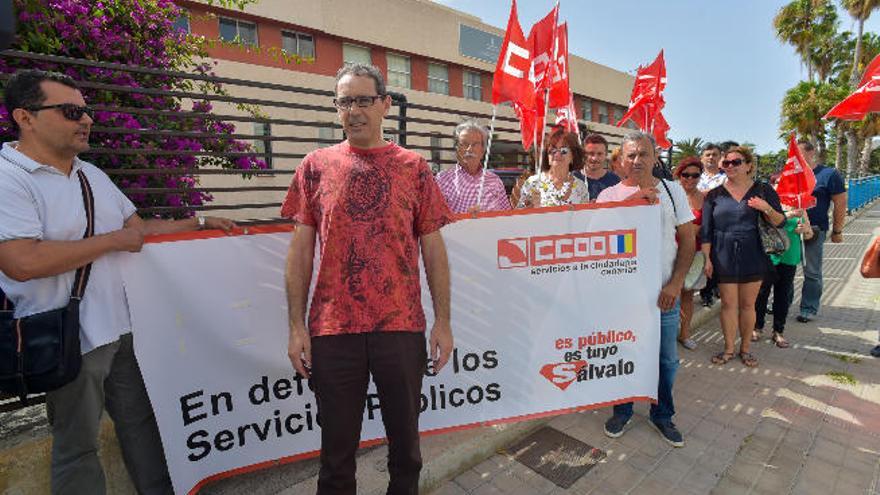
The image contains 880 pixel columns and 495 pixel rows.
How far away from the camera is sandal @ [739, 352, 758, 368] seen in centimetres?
432

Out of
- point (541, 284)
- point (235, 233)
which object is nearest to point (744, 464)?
point (541, 284)

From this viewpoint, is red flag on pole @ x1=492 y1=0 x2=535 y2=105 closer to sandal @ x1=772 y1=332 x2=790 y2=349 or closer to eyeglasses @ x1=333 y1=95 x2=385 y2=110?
eyeglasses @ x1=333 y1=95 x2=385 y2=110

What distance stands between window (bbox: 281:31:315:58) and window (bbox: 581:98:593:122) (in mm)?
17992

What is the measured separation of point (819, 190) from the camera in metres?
5.41

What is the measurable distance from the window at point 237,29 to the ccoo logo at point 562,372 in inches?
645

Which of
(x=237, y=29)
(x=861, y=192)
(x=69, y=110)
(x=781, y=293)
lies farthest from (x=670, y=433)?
(x=861, y=192)

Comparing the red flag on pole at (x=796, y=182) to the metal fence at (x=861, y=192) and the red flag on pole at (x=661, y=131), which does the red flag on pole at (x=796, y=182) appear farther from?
the metal fence at (x=861, y=192)

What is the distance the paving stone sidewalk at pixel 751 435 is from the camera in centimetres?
267

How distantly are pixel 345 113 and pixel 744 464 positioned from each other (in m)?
3.24

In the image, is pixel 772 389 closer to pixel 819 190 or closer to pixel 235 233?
pixel 819 190

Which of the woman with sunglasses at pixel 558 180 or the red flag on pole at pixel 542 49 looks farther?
the red flag on pole at pixel 542 49

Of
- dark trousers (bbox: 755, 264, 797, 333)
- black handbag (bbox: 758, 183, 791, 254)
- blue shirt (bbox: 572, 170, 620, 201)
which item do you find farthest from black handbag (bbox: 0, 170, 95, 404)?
dark trousers (bbox: 755, 264, 797, 333)

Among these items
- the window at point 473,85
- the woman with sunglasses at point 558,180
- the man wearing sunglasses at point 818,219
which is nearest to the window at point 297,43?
the window at point 473,85

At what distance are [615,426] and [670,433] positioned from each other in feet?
1.20
